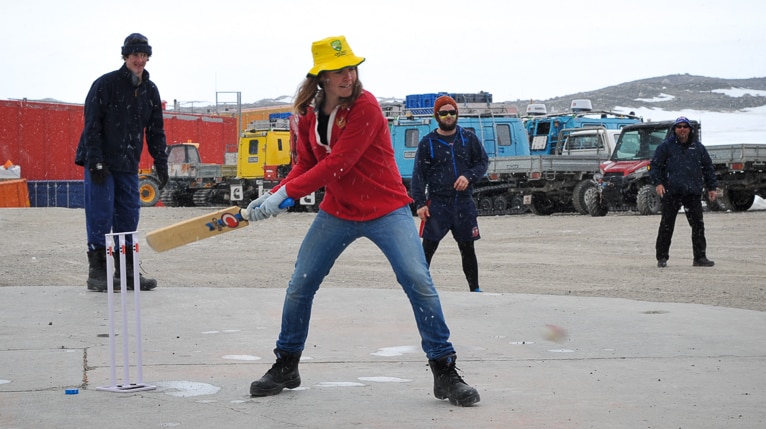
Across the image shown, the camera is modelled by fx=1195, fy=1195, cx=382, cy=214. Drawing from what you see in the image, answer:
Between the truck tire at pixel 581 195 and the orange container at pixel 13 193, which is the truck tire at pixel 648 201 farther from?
the orange container at pixel 13 193

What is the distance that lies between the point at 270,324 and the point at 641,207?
19455mm

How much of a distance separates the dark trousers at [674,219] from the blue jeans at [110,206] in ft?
21.5

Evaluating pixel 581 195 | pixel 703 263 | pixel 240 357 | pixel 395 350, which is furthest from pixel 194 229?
pixel 581 195

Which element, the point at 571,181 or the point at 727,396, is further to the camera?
the point at 571,181

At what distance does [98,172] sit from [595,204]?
19892 millimetres

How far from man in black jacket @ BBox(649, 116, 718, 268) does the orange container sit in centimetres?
2821

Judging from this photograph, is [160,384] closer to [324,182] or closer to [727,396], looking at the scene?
[324,182]

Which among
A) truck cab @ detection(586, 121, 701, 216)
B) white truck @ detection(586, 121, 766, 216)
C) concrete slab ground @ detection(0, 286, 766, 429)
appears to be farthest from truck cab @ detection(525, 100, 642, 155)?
concrete slab ground @ detection(0, 286, 766, 429)

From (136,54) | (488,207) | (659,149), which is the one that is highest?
(136,54)

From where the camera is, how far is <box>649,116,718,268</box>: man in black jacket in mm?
13617

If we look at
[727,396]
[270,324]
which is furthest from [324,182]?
[270,324]

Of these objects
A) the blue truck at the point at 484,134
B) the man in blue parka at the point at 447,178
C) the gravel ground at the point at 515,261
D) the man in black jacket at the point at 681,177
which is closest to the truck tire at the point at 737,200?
the gravel ground at the point at 515,261

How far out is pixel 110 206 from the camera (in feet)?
31.9

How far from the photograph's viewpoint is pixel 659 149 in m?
13.9
